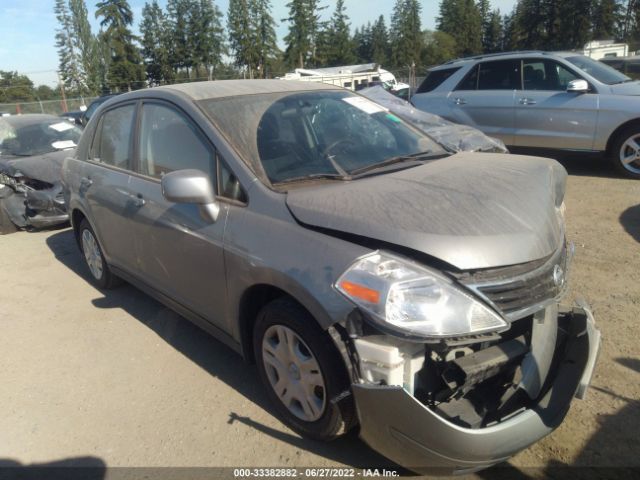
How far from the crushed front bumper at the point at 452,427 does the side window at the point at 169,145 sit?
1.61 metres

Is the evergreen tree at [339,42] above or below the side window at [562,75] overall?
above

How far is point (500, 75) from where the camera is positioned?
790 centimetres

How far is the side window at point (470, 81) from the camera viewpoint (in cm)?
815

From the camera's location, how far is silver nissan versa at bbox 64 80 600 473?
200 centimetres

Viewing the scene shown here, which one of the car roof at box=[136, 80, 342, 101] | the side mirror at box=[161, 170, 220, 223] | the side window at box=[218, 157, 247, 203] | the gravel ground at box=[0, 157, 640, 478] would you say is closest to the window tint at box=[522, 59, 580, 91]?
the gravel ground at box=[0, 157, 640, 478]

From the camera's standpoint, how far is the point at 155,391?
321 cm

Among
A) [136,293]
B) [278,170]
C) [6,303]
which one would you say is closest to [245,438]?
[278,170]

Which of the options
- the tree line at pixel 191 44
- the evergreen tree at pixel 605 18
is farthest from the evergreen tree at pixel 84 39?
the evergreen tree at pixel 605 18

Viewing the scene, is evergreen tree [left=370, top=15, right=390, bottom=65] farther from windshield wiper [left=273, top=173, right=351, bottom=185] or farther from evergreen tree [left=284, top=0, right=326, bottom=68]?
windshield wiper [left=273, top=173, right=351, bottom=185]

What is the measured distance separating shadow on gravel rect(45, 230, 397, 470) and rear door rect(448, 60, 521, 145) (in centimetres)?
590

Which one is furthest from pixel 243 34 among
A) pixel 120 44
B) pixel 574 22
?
pixel 574 22

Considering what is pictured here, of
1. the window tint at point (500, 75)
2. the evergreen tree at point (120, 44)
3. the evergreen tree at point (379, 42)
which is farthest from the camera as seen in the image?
the evergreen tree at point (379, 42)

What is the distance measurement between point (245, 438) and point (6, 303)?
3459mm

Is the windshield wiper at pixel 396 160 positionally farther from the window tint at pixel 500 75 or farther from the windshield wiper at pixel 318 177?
the window tint at pixel 500 75
